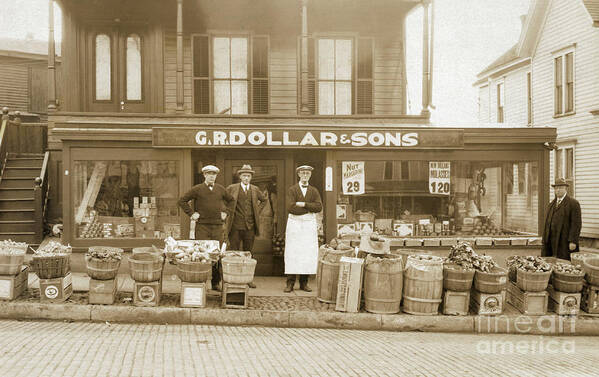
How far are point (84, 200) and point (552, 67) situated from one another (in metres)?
18.3

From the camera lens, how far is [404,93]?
1574 centimetres

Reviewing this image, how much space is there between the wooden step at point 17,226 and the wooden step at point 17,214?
0.70 feet

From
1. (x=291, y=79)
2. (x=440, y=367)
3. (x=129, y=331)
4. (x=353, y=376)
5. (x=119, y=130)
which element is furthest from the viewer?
(x=291, y=79)

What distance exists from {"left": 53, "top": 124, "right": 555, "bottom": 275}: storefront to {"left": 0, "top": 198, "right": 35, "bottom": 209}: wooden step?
318 cm

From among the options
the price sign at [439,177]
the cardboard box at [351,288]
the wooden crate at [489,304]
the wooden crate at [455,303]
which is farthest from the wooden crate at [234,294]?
the price sign at [439,177]

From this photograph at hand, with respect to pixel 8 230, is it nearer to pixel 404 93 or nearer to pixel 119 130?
pixel 119 130

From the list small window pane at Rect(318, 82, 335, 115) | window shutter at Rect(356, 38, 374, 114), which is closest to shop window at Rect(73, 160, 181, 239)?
small window pane at Rect(318, 82, 335, 115)

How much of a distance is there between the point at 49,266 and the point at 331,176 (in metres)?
6.04

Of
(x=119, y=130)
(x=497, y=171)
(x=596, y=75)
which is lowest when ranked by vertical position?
(x=497, y=171)

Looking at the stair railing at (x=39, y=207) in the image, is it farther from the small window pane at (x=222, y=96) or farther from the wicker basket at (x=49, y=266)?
the wicker basket at (x=49, y=266)

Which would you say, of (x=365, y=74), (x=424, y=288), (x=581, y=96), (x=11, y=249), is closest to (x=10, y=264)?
(x=11, y=249)

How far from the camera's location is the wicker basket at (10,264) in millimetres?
8828

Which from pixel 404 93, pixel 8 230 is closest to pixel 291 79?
pixel 404 93

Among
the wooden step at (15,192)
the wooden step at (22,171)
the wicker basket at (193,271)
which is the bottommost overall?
the wicker basket at (193,271)
